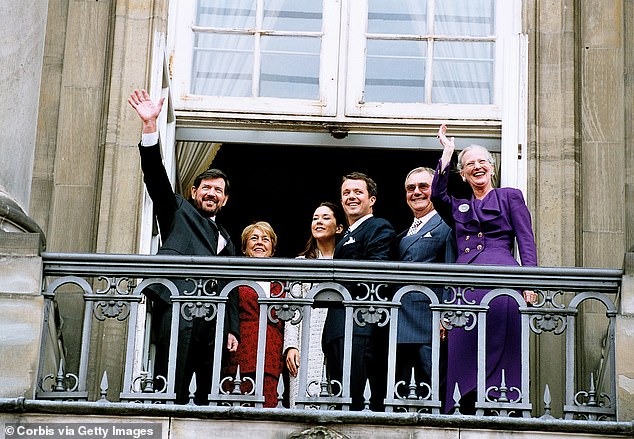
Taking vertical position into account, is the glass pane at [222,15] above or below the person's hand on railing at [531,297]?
above

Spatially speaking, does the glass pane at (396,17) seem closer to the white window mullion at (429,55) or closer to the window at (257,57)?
the white window mullion at (429,55)

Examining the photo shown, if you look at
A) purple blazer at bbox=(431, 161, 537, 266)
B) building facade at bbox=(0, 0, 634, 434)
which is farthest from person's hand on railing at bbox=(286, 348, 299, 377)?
purple blazer at bbox=(431, 161, 537, 266)

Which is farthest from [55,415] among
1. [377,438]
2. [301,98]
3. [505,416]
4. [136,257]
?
[301,98]

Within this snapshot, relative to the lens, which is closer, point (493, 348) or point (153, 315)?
point (493, 348)

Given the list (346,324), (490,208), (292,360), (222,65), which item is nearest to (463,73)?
(222,65)

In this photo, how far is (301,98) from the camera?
1234 cm

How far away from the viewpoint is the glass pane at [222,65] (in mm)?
12359

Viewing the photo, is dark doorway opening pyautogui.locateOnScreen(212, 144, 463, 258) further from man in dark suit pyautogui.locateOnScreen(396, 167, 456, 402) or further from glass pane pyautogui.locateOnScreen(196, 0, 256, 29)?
man in dark suit pyautogui.locateOnScreen(396, 167, 456, 402)

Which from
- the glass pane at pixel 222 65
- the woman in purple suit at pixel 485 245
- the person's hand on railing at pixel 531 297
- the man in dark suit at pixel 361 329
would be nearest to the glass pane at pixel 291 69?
the glass pane at pixel 222 65

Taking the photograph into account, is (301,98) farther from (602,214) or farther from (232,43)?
(602,214)

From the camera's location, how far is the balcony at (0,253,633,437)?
374 inches

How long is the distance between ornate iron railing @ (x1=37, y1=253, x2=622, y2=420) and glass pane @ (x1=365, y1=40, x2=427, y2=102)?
2.55m

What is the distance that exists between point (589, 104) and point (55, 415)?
4.10m

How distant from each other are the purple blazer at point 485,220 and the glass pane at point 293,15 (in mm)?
2491
